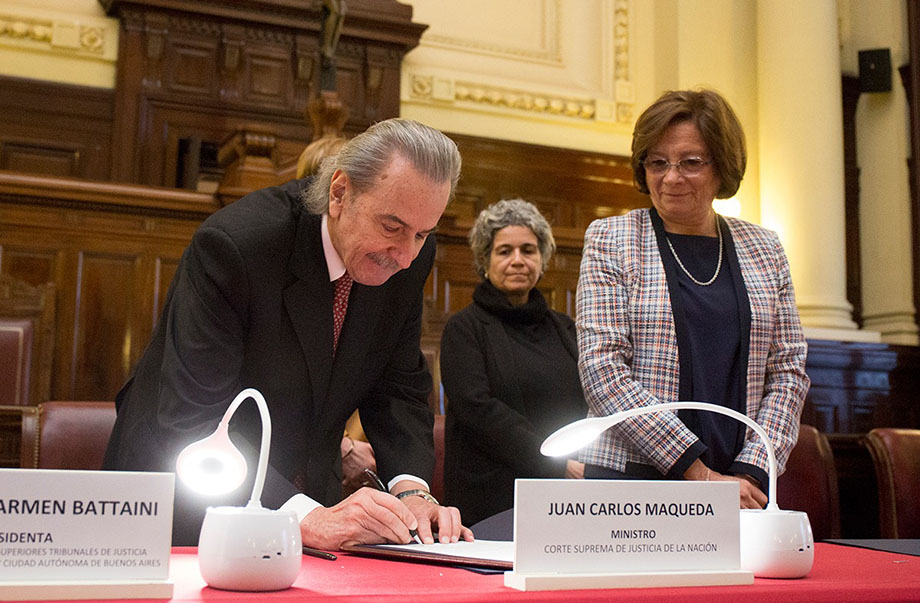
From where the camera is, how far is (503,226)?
10.8ft

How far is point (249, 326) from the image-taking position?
6.01 feet

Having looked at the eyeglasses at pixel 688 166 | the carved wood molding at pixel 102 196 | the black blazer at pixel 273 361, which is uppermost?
the carved wood molding at pixel 102 196

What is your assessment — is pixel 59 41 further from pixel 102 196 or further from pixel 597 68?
pixel 597 68

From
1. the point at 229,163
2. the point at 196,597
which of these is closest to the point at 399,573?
the point at 196,597

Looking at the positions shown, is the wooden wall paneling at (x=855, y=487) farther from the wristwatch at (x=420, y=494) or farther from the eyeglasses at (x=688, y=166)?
the wristwatch at (x=420, y=494)

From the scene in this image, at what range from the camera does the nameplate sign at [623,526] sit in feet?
3.80

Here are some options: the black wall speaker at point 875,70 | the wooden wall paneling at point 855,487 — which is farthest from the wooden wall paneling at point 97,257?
the black wall speaker at point 875,70


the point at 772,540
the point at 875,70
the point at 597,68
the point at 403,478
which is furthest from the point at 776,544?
the point at 597,68

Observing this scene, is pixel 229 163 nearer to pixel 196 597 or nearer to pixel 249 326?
pixel 249 326

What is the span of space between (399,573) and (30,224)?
4428 millimetres

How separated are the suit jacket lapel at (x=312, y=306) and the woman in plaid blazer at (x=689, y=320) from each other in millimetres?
617

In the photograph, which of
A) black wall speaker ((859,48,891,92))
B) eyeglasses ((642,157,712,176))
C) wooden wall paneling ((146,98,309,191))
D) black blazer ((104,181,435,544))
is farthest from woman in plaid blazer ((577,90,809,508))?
black wall speaker ((859,48,891,92))

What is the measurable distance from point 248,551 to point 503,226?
Answer: 229cm

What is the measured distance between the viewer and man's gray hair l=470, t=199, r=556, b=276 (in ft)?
10.9
